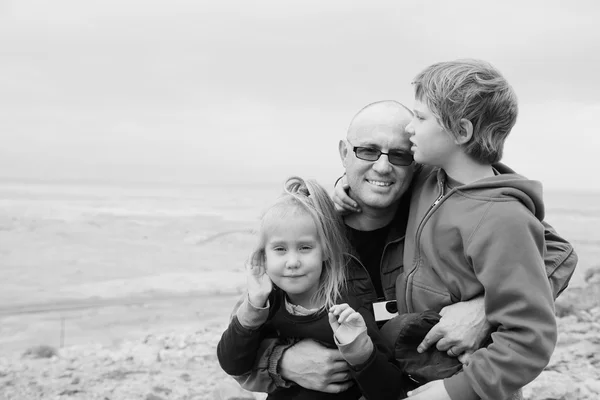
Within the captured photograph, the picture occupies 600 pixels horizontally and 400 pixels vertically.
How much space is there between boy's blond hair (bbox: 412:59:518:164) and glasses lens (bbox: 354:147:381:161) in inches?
19.4

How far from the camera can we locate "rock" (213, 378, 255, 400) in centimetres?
659

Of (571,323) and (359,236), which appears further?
(571,323)

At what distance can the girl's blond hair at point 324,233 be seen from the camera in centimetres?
330

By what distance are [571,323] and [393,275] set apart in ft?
23.2

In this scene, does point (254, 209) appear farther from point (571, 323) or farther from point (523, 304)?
point (523, 304)

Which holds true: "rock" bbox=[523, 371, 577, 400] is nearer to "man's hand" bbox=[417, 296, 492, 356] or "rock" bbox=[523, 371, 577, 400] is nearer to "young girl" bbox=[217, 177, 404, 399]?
"young girl" bbox=[217, 177, 404, 399]

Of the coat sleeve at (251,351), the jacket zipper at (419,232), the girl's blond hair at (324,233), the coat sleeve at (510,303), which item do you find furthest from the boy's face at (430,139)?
the coat sleeve at (251,351)

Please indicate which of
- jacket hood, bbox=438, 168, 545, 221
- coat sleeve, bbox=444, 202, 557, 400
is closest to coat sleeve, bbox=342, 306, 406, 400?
coat sleeve, bbox=444, 202, 557, 400

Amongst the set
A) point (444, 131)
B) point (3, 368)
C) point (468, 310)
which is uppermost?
point (444, 131)

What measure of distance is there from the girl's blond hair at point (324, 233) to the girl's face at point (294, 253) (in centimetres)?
3

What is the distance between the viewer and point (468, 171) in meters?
3.19

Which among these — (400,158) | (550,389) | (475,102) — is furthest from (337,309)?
(550,389)

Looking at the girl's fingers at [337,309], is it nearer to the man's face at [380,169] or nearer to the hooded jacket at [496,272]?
the hooded jacket at [496,272]

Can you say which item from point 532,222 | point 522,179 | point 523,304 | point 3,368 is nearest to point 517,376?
point 523,304
